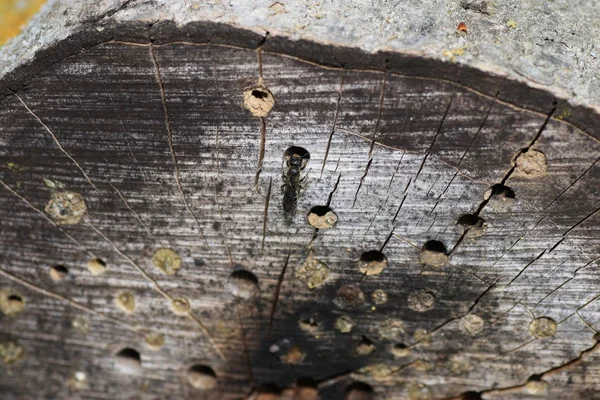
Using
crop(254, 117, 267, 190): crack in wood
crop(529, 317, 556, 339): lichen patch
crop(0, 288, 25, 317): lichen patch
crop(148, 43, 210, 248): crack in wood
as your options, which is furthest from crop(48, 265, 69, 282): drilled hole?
crop(529, 317, 556, 339): lichen patch

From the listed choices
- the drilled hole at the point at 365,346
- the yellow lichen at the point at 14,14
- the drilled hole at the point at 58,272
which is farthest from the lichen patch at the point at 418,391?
the yellow lichen at the point at 14,14

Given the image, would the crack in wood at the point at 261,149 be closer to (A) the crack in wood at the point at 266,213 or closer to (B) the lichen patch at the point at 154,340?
(A) the crack in wood at the point at 266,213

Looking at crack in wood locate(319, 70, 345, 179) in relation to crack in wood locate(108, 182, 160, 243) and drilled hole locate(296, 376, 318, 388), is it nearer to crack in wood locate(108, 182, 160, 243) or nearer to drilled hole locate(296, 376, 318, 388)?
crack in wood locate(108, 182, 160, 243)

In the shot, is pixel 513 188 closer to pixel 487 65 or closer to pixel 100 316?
pixel 487 65

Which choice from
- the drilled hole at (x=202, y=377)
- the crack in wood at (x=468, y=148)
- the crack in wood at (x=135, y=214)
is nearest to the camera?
the crack in wood at (x=468, y=148)

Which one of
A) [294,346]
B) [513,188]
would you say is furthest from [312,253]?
[513,188]

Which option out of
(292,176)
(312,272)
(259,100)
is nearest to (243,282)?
(312,272)
